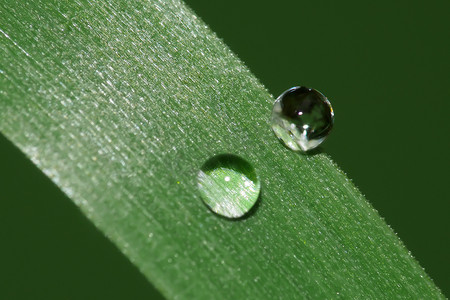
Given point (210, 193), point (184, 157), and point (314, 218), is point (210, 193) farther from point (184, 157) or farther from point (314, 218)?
point (314, 218)

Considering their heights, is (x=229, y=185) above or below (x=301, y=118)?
below

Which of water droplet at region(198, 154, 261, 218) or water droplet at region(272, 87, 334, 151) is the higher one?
water droplet at region(272, 87, 334, 151)

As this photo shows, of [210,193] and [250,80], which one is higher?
[250,80]

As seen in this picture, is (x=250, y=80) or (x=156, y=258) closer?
(x=156, y=258)

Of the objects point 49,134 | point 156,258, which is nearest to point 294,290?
point 156,258

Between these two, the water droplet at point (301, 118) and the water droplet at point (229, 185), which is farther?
the water droplet at point (301, 118)
